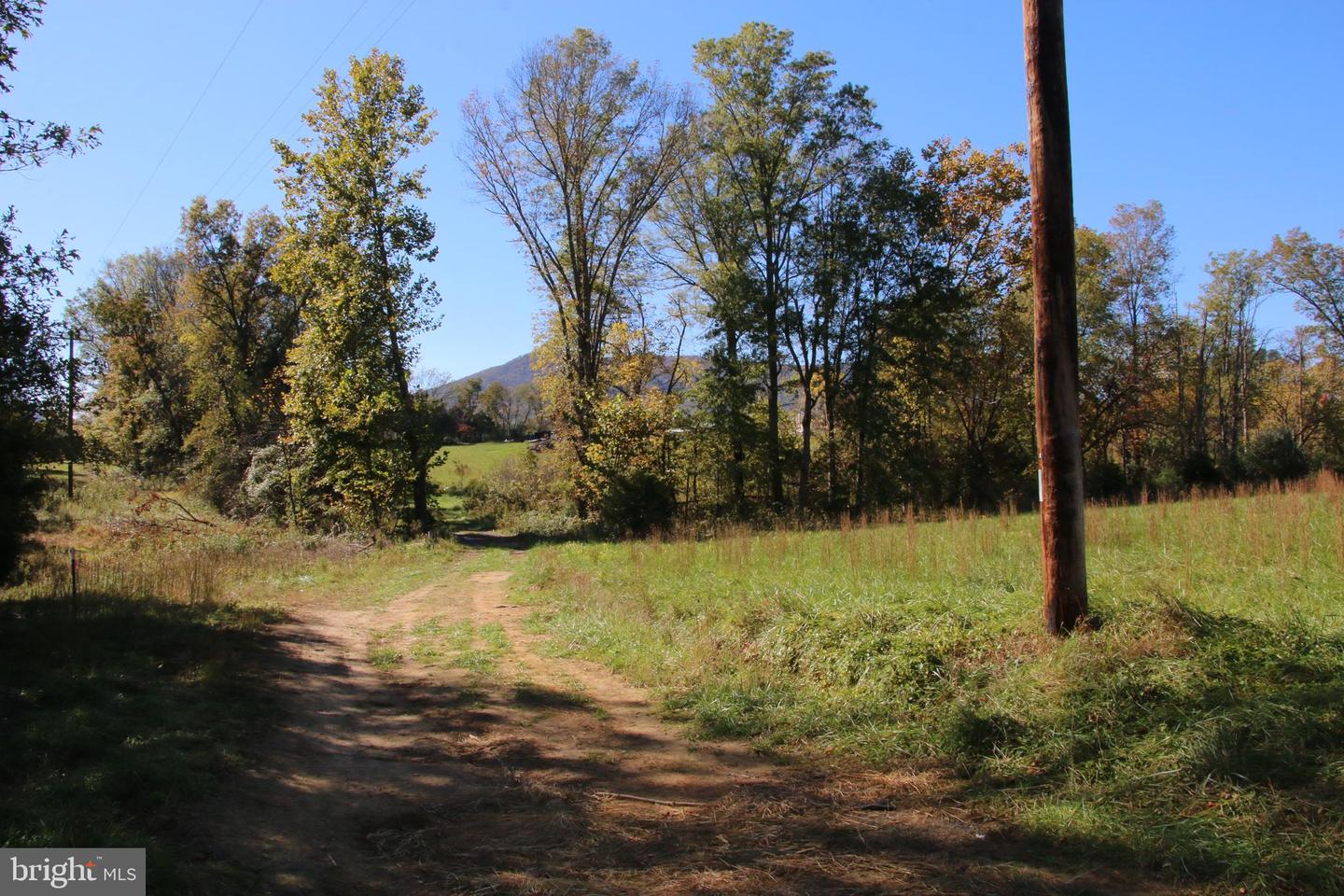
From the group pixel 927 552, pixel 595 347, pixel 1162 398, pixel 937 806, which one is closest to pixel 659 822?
pixel 937 806

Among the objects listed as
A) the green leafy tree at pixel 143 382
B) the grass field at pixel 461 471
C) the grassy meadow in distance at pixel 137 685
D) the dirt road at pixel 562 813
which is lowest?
the dirt road at pixel 562 813

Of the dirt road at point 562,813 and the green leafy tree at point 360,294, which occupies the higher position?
the green leafy tree at point 360,294

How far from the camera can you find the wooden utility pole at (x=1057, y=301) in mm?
6668

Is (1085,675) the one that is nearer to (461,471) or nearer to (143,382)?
(461,471)

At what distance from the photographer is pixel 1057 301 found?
22.1 feet

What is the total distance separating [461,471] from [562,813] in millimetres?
47064

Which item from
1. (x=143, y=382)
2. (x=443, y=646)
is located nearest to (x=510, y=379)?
(x=143, y=382)

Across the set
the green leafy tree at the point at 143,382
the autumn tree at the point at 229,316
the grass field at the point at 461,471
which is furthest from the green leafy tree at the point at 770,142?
the green leafy tree at the point at 143,382

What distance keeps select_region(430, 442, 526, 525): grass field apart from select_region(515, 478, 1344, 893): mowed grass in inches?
907

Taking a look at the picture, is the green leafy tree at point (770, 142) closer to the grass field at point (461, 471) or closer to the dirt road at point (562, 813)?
the grass field at point (461, 471)

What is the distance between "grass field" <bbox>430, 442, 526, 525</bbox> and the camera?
41.3 meters

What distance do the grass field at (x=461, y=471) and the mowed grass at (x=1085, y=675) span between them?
23037mm

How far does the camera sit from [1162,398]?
147 feet

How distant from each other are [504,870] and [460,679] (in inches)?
181
